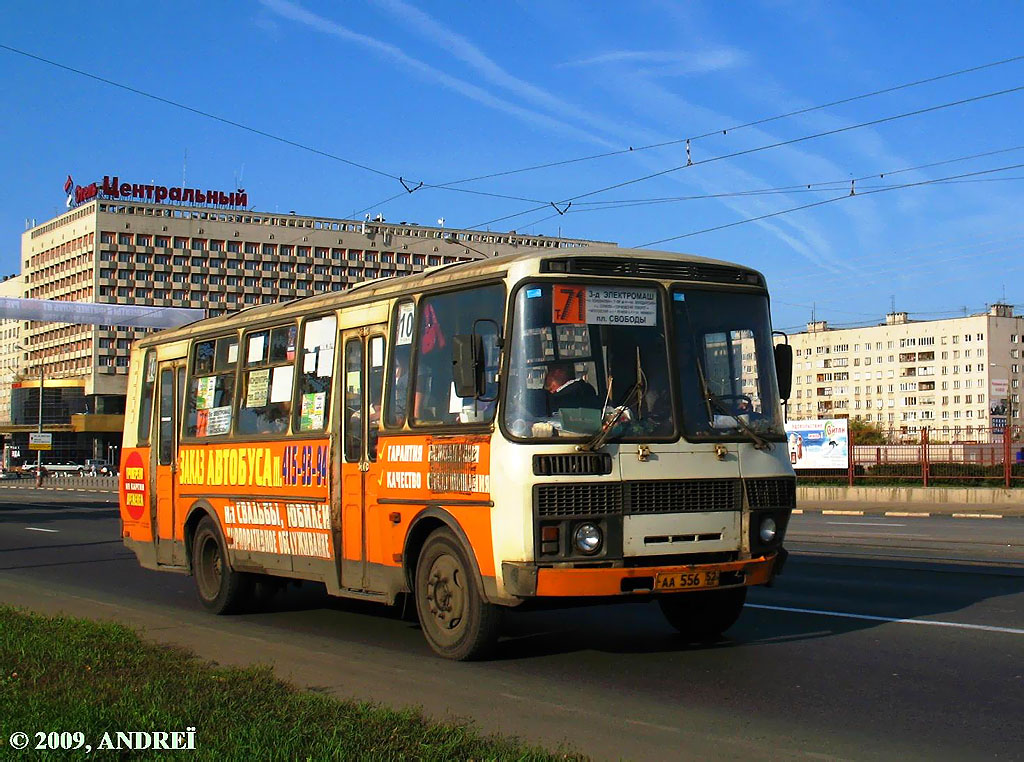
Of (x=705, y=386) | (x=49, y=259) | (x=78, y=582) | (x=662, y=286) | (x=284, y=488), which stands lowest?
(x=78, y=582)

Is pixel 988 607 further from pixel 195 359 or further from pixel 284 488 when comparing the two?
pixel 195 359

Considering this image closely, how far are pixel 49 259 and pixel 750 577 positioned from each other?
5337 inches

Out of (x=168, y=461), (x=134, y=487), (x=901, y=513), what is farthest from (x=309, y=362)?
(x=901, y=513)

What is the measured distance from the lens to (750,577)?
9180 mm

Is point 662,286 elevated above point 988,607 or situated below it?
above

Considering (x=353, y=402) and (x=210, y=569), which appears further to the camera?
(x=210, y=569)

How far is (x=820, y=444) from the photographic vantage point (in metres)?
38.4

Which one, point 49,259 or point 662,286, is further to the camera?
point 49,259

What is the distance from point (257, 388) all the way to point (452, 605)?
13.5 ft

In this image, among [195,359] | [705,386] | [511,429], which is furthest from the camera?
[195,359]

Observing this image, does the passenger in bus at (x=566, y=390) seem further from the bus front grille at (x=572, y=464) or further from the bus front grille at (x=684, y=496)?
the bus front grille at (x=684, y=496)

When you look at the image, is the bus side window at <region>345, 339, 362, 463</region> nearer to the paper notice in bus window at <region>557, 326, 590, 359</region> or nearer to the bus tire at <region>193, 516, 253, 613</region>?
the paper notice in bus window at <region>557, 326, 590, 359</region>

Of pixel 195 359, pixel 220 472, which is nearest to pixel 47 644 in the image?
pixel 220 472

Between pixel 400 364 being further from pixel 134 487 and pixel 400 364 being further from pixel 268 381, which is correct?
pixel 134 487
